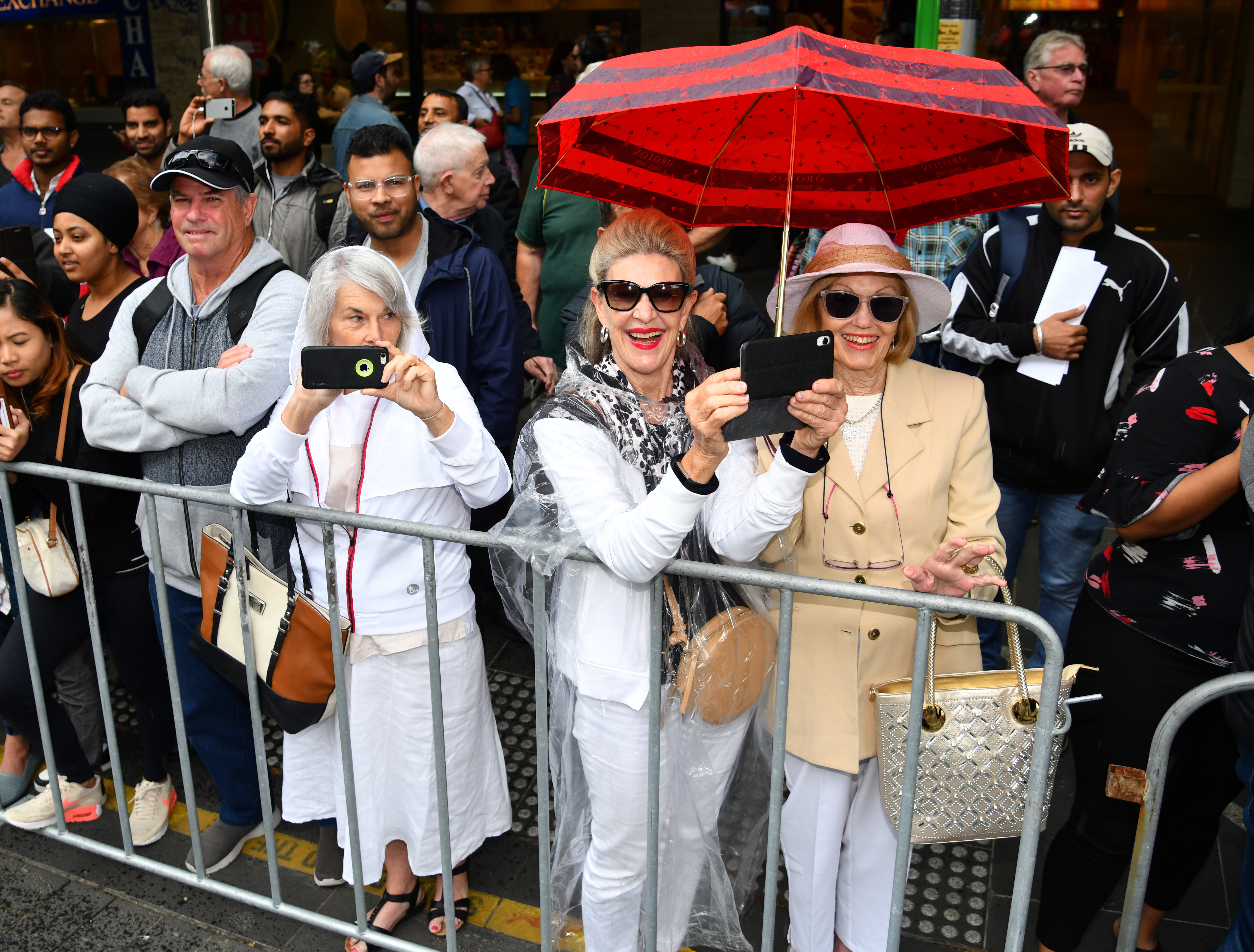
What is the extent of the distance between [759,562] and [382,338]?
1.20 m

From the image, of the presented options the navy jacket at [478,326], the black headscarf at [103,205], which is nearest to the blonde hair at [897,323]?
the navy jacket at [478,326]

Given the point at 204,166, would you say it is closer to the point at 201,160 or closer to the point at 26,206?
the point at 201,160

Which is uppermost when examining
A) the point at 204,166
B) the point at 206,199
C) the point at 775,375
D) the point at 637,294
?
the point at 204,166

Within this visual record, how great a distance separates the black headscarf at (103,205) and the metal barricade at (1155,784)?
3.59 m

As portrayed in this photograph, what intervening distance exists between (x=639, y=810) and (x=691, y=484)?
3.07ft

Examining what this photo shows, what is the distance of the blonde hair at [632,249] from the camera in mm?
2604

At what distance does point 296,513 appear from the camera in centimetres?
275

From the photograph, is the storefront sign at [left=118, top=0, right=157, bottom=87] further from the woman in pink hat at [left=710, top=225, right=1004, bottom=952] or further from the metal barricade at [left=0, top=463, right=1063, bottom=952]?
the woman in pink hat at [left=710, top=225, right=1004, bottom=952]

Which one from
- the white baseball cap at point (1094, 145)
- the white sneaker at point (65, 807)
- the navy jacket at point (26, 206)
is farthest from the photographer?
the navy jacket at point (26, 206)

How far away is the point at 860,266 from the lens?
8.35ft

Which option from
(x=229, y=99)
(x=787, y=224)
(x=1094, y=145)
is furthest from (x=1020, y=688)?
(x=229, y=99)

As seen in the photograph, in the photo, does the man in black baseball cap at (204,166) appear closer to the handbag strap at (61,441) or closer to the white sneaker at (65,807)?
the handbag strap at (61,441)

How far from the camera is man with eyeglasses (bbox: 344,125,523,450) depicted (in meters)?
3.97

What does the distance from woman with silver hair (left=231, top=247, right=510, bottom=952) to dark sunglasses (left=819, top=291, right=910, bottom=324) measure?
0.99 metres
